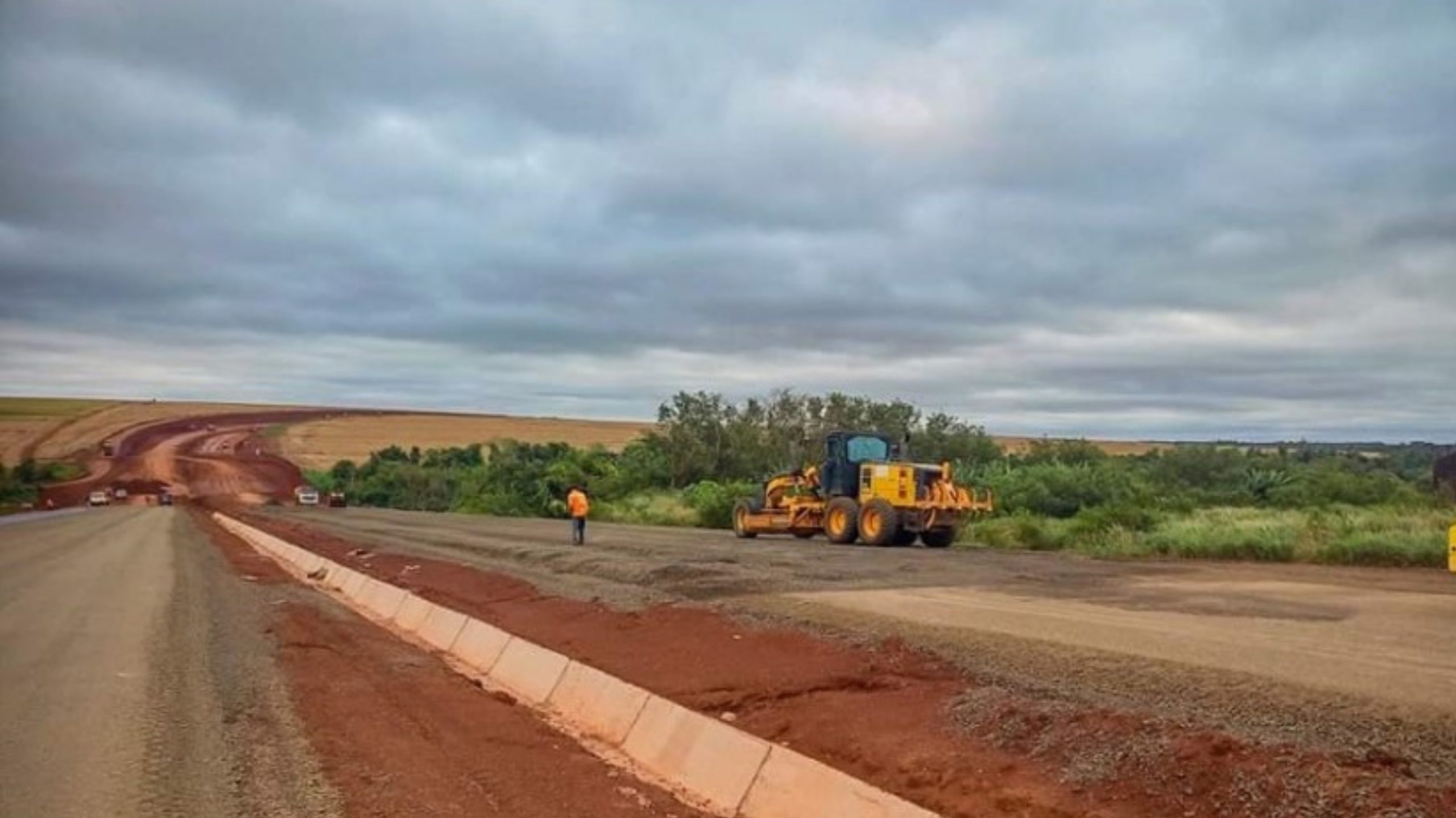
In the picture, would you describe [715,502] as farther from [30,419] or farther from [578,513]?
[30,419]

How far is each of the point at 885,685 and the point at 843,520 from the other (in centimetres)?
2242

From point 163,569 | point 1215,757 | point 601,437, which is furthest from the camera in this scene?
point 601,437

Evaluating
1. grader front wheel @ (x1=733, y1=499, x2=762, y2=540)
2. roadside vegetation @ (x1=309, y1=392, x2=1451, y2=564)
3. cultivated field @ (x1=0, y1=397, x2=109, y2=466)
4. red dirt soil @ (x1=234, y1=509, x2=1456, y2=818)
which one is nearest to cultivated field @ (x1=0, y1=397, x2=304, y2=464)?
cultivated field @ (x1=0, y1=397, x2=109, y2=466)

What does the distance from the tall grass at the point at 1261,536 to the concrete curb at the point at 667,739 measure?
16819mm

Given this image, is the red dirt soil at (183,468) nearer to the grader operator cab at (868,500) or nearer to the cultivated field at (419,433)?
the cultivated field at (419,433)

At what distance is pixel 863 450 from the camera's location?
3528cm

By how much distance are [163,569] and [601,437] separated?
118066 millimetres

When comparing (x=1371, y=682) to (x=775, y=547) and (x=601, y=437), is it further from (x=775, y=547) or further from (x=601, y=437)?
(x=601, y=437)

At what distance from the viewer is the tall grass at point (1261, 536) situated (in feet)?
83.6

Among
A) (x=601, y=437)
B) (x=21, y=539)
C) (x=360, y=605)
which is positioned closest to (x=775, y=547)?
(x=360, y=605)

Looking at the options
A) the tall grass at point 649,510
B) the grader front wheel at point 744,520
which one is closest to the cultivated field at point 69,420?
the tall grass at point 649,510

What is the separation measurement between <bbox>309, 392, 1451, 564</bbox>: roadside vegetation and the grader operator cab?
1775mm

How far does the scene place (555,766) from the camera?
10023mm

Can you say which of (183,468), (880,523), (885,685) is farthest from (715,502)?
(183,468)
